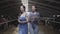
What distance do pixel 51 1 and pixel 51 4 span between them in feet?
0.27

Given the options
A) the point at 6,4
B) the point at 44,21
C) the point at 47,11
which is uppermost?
the point at 6,4

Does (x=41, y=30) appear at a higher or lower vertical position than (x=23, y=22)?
lower

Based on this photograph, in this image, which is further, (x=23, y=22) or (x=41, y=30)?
(x=41, y=30)

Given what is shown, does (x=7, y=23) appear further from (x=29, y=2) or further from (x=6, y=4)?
(x=29, y=2)

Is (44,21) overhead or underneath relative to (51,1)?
underneath

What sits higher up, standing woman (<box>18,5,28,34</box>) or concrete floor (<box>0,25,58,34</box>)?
standing woman (<box>18,5,28,34</box>)

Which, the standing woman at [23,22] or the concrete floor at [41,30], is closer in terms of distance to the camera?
the standing woman at [23,22]

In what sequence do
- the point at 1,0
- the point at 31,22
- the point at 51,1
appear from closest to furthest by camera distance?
the point at 31,22, the point at 1,0, the point at 51,1

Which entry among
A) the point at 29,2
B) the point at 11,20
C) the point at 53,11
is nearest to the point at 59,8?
the point at 53,11

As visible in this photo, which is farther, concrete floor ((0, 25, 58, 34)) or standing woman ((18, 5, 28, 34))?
concrete floor ((0, 25, 58, 34))

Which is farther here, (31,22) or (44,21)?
(44,21)

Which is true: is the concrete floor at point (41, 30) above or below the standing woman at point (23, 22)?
below

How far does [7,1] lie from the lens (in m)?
3.36

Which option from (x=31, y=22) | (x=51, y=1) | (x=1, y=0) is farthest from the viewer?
(x=51, y=1)
